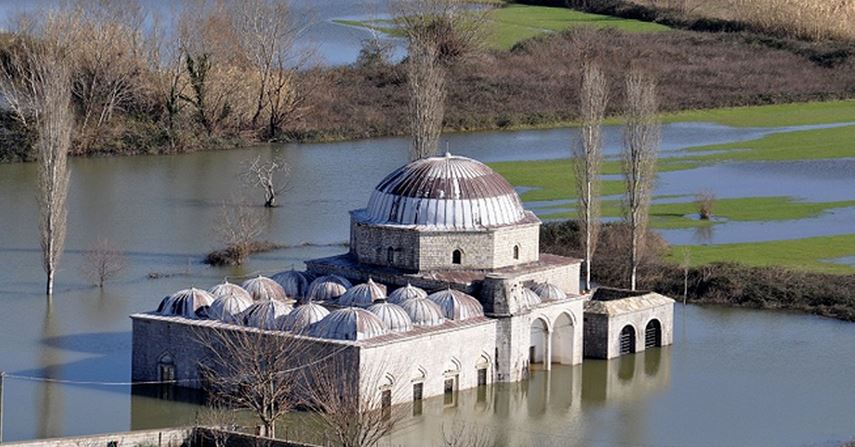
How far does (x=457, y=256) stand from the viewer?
51.8 meters

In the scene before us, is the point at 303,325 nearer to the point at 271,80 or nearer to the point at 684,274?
the point at 684,274

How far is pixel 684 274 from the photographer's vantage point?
60.5 meters

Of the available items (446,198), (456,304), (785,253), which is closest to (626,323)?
(446,198)

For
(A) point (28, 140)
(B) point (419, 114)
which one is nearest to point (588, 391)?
(B) point (419, 114)

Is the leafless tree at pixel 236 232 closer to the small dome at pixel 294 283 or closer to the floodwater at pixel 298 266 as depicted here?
the floodwater at pixel 298 266

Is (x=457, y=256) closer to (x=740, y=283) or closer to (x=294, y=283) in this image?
(x=294, y=283)

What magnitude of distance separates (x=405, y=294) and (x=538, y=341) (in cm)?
431

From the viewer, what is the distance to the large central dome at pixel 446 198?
51.9 metres

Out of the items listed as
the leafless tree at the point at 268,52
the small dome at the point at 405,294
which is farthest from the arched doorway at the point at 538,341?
the leafless tree at the point at 268,52

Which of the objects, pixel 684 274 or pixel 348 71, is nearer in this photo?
pixel 684 274

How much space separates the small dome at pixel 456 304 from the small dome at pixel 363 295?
1304 millimetres

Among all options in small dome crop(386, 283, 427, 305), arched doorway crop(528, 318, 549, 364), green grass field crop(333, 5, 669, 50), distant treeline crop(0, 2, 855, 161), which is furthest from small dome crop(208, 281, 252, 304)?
green grass field crop(333, 5, 669, 50)

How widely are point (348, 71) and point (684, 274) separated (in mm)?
41206

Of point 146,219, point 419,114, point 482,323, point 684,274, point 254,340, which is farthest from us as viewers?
point 146,219
